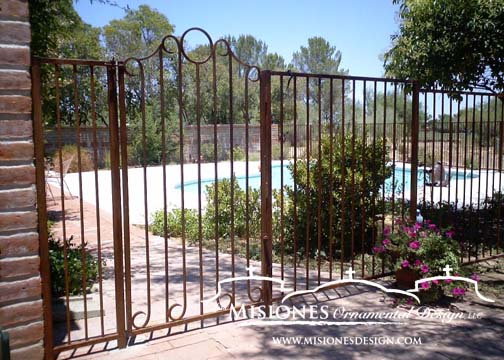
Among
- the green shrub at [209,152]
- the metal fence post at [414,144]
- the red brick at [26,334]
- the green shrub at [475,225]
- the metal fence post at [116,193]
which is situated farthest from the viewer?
the green shrub at [209,152]

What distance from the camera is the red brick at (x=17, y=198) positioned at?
8.39ft

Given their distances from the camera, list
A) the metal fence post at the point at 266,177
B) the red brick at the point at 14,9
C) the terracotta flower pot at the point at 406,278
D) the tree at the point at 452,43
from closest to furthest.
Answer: the red brick at the point at 14,9, the metal fence post at the point at 266,177, the terracotta flower pot at the point at 406,278, the tree at the point at 452,43

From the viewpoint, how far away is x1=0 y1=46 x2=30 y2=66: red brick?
252 centimetres

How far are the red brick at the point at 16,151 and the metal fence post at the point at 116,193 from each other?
0.54 metres

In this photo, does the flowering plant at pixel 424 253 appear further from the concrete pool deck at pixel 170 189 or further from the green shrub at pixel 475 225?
the concrete pool deck at pixel 170 189

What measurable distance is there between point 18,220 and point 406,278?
328cm

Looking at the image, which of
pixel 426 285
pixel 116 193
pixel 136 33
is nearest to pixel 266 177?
pixel 116 193

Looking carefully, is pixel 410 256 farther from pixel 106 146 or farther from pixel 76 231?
pixel 106 146

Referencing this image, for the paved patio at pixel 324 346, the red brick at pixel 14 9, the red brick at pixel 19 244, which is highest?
the red brick at pixel 14 9

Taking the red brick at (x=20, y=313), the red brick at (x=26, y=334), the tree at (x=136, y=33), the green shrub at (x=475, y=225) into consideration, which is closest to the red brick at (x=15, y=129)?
the red brick at (x=20, y=313)

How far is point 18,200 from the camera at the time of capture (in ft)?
8.52

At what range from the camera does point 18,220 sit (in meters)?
2.60

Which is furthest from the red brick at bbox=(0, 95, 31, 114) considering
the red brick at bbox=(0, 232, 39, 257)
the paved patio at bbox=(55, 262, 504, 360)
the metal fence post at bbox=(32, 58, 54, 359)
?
the paved patio at bbox=(55, 262, 504, 360)

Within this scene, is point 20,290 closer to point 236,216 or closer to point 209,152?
point 236,216
